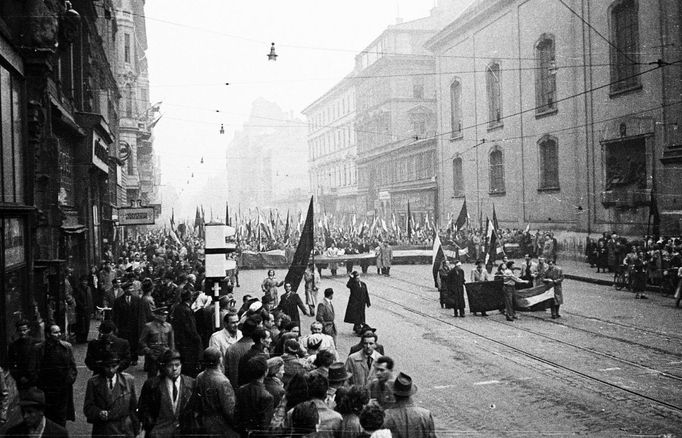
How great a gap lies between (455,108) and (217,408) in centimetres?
4551

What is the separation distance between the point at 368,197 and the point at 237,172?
3645 inches

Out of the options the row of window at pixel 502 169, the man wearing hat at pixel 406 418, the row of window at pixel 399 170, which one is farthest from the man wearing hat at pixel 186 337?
the row of window at pixel 399 170

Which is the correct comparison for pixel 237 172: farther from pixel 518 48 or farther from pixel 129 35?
pixel 518 48

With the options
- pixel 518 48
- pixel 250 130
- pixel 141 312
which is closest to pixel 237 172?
pixel 250 130

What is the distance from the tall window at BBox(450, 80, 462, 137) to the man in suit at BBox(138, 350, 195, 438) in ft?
144

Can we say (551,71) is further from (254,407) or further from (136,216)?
(254,407)

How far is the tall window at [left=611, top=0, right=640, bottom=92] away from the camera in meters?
28.6

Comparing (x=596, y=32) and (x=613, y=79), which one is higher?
(x=596, y=32)

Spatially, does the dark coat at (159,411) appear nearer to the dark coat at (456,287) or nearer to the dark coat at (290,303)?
the dark coat at (290,303)

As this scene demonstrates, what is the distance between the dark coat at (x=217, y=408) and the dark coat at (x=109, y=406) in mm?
678

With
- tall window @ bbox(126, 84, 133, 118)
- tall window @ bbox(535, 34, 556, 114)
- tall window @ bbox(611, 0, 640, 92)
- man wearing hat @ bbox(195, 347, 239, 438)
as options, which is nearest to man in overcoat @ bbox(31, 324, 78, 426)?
man wearing hat @ bbox(195, 347, 239, 438)

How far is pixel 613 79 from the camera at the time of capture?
99.0 ft

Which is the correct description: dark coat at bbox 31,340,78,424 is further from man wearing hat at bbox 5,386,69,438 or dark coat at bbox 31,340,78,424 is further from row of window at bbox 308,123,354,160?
row of window at bbox 308,123,354,160

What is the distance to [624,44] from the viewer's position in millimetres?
29531
